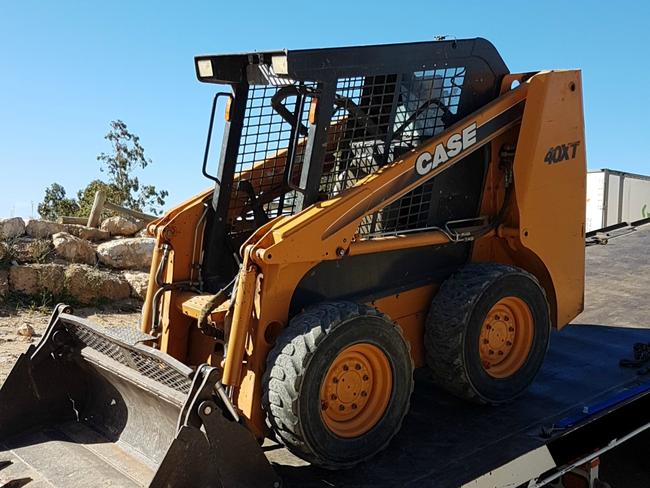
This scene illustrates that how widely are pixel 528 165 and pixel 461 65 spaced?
71cm

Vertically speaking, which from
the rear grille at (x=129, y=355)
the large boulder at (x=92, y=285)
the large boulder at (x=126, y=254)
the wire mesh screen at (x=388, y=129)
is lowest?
the large boulder at (x=92, y=285)

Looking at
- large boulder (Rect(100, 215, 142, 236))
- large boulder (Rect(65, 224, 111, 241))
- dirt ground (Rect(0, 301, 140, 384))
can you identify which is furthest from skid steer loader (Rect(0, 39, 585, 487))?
large boulder (Rect(100, 215, 142, 236))

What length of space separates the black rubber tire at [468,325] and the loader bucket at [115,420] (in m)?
1.33

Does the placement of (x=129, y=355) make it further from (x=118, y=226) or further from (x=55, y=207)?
(x=55, y=207)

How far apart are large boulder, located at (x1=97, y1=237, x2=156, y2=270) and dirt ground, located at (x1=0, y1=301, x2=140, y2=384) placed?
2.39ft

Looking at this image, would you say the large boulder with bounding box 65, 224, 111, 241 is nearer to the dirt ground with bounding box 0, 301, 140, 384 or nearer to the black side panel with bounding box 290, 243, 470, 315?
the dirt ground with bounding box 0, 301, 140, 384

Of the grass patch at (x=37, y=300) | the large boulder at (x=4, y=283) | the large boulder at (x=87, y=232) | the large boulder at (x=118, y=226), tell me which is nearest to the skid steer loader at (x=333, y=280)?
the grass patch at (x=37, y=300)

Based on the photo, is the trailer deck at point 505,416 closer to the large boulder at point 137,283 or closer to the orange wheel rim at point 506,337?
the orange wheel rim at point 506,337

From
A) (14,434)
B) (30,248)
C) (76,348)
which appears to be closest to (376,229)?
(76,348)

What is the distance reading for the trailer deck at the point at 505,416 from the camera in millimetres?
3400

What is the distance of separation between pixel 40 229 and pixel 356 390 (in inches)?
302

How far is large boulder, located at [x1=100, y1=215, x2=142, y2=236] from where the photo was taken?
10719 millimetres

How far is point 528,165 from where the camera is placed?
4277 mm

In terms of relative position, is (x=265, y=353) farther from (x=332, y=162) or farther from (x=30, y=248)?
(x=30, y=248)
